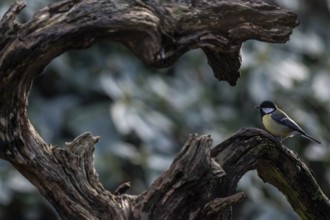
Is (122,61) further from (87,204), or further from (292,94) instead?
(87,204)

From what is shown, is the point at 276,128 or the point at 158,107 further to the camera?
the point at 158,107

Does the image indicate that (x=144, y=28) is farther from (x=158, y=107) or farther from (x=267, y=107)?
(x=158, y=107)

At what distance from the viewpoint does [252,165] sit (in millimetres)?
2592

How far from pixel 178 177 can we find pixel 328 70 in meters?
3.27

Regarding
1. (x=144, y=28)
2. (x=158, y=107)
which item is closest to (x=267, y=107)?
(x=144, y=28)

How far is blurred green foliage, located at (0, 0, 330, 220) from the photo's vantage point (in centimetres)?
493

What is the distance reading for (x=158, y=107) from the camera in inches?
204

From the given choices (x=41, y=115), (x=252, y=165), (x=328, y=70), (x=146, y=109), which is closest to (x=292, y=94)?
(x=328, y=70)

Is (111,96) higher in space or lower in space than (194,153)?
lower

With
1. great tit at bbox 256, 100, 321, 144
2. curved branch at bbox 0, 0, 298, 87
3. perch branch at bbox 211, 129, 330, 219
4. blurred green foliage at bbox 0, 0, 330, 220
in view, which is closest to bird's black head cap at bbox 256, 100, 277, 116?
great tit at bbox 256, 100, 321, 144

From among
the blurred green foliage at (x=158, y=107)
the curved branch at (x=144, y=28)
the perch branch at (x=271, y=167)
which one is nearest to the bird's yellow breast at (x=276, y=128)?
the perch branch at (x=271, y=167)

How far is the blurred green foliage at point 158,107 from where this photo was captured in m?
4.93

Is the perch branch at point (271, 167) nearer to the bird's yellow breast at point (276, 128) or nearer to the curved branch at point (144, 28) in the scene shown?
the curved branch at point (144, 28)

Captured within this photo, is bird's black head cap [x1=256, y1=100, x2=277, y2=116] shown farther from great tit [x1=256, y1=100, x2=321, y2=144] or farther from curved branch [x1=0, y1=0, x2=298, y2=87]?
curved branch [x1=0, y1=0, x2=298, y2=87]
